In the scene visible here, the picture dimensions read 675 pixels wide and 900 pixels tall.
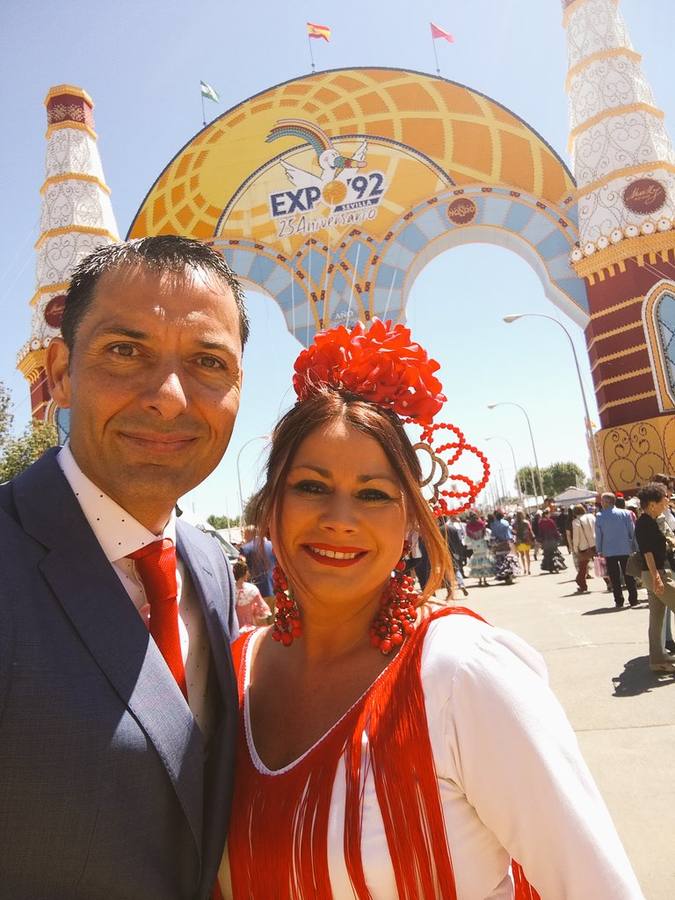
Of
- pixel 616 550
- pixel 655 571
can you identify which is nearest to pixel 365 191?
pixel 616 550

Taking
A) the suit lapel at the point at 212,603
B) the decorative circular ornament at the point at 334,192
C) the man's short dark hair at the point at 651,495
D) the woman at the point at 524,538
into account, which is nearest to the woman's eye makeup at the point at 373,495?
the suit lapel at the point at 212,603

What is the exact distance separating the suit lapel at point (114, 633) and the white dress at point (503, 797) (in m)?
0.34

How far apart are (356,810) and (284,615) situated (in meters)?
0.68

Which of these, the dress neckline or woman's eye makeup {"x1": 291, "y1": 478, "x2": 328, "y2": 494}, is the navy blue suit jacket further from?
woman's eye makeup {"x1": 291, "y1": 478, "x2": 328, "y2": 494}

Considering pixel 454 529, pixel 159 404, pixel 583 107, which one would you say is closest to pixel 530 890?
pixel 159 404

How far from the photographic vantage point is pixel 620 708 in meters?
4.71

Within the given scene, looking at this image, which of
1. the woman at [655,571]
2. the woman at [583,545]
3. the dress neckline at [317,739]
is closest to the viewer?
the dress neckline at [317,739]

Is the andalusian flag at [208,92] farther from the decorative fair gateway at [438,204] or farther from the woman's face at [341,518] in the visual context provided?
the woman's face at [341,518]

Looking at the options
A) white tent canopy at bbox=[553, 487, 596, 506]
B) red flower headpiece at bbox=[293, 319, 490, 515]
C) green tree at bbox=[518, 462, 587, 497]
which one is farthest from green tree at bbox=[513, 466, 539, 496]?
red flower headpiece at bbox=[293, 319, 490, 515]

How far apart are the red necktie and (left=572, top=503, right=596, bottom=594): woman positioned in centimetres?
1062

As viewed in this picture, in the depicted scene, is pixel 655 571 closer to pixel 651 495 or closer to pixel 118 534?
pixel 651 495

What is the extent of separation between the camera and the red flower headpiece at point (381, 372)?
1.96 meters

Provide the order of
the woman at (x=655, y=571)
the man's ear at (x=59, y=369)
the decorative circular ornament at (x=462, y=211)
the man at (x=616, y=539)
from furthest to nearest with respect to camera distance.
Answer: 1. the decorative circular ornament at (x=462, y=211)
2. the man at (x=616, y=539)
3. the woman at (x=655, y=571)
4. the man's ear at (x=59, y=369)

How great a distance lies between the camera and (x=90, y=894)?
1.14 m
